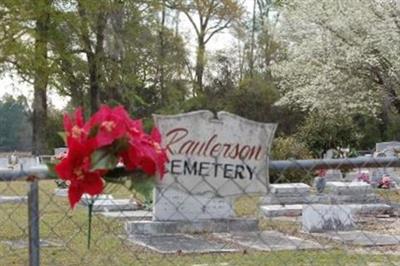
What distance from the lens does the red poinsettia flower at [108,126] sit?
2.30 m

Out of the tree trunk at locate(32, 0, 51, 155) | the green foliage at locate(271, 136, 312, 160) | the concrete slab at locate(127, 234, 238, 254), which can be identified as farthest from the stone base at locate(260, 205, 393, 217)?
the tree trunk at locate(32, 0, 51, 155)

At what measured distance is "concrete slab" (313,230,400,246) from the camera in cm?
928

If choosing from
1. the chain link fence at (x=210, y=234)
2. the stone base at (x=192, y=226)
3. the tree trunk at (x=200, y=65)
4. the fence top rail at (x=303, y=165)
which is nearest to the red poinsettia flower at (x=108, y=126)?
the fence top rail at (x=303, y=165)

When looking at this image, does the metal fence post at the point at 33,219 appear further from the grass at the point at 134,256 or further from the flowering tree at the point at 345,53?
the flowering tree at the point at 345,53

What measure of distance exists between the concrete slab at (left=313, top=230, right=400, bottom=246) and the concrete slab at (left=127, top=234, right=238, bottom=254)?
162 cm

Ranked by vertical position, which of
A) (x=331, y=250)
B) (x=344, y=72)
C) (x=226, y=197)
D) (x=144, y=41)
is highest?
(x=144, y=41)

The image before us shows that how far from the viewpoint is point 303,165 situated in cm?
339

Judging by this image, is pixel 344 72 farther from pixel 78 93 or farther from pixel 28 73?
pixel 78 93

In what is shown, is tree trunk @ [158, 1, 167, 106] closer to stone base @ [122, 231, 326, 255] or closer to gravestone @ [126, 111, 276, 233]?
stone base @ [122, 231, 326, 255]

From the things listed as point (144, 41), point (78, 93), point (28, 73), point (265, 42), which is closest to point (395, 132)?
point (265, 42)

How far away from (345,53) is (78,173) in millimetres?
24804

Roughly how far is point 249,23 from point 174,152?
4565 centimetres

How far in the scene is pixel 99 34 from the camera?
35.8m

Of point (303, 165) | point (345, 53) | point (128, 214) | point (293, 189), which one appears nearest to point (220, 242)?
point (128, 214)
